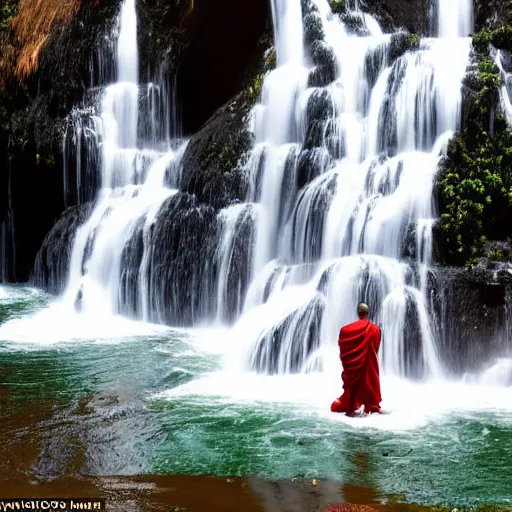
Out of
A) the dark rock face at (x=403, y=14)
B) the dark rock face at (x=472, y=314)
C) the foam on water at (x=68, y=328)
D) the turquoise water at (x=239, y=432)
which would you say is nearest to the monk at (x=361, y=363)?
the turquoise water at (x=239, y=432)

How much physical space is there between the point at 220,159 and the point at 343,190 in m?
3.64

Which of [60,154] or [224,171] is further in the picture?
[60,154]

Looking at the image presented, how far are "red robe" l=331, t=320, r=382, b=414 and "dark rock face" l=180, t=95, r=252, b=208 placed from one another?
280 inches

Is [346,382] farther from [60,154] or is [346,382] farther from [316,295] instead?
[60,154]

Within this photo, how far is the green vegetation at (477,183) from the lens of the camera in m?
11.4

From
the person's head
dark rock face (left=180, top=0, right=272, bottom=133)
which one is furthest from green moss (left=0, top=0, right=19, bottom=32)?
the person's head

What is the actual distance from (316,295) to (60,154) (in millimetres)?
10823

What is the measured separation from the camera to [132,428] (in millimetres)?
8594

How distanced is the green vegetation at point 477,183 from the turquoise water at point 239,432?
2.74 m

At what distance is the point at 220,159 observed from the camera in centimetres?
1594

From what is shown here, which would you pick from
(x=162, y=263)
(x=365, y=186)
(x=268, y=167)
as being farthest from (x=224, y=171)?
(x=365, y=186)

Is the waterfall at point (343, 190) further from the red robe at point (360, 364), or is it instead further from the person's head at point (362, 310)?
A: the person's head at point (362, 310)

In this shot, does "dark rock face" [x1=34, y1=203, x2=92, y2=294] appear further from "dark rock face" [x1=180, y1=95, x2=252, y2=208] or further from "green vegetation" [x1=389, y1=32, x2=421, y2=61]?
"green vegetation" [x1=389, y1=32, x2=421, y2=61]

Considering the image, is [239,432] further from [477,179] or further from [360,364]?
[477,179]
